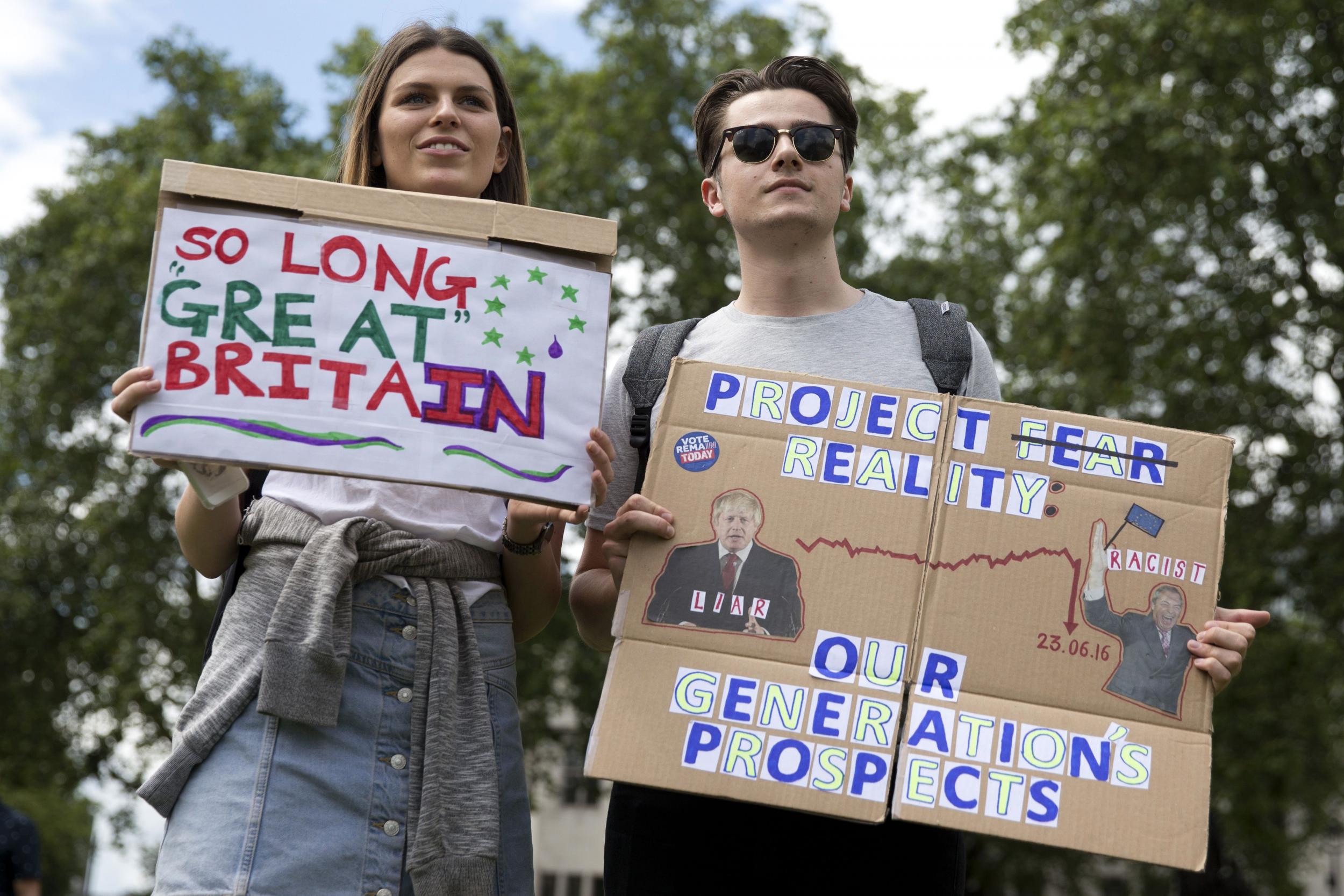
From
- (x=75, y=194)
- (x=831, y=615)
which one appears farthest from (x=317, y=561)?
(x=75, y=194)

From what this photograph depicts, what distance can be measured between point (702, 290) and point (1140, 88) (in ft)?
15.5

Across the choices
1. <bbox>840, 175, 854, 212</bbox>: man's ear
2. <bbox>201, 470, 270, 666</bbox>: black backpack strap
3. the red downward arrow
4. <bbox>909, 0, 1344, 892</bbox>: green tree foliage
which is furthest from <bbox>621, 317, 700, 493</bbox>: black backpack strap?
<bbox>909, 0, 1344, 892</bbox>: green tree foliage

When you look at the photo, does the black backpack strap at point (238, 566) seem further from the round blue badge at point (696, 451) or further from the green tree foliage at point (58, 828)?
the green tree foliage at point (58, 828)

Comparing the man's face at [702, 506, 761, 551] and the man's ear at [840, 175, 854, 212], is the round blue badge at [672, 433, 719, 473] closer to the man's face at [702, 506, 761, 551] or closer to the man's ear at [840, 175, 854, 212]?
the man's face at [702, 506, 761, 551]

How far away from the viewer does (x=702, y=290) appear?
14.2m

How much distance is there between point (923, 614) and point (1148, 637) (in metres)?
0.41

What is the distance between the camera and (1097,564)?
2463 millimetres

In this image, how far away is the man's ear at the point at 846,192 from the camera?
117 inches

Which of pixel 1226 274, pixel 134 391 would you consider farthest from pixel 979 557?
pixel 1226 274

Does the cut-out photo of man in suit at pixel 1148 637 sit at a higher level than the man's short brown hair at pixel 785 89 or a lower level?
lower

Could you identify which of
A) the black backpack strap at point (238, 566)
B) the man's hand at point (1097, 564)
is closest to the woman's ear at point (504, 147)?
the black backpack strap at point (238, 566)

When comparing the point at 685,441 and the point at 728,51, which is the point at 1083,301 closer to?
the point at 728,51

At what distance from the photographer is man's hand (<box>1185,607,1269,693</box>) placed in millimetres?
2389

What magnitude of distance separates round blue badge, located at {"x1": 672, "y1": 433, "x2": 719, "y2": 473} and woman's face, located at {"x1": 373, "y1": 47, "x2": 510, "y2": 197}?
2.28 ft
